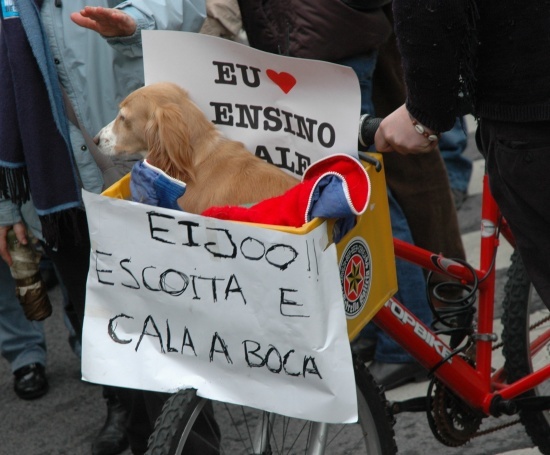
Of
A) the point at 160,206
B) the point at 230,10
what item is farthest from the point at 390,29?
the point at 160,206

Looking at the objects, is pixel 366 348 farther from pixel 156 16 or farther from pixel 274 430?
pixel 156 16

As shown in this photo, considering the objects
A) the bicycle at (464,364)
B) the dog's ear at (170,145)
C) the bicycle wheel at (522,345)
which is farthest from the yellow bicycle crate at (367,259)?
the bicycle wheel at (522,345)

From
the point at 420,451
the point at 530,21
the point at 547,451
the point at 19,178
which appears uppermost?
the point at 530,21

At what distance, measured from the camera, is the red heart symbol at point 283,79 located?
228 cm

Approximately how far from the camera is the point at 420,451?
3451 millimetres

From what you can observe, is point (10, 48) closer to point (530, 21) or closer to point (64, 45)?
point (64, 45)

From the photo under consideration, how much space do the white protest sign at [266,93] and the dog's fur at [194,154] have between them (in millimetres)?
46

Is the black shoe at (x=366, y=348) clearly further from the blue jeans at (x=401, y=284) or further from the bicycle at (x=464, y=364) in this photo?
the bicycle at (x=464, y=364)

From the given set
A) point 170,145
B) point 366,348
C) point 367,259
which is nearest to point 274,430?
point 367,259

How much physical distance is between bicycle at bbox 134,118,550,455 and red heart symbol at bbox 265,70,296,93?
693mm

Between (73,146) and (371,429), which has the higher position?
(73,146)

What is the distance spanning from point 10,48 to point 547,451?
2.15m

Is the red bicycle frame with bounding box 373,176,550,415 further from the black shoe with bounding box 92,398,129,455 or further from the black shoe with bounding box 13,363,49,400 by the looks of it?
the black shoe with bounding box 13,363,49,400

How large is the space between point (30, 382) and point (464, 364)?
7.60 ft
